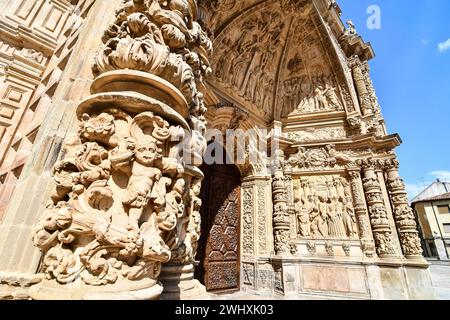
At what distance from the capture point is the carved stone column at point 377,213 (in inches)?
166

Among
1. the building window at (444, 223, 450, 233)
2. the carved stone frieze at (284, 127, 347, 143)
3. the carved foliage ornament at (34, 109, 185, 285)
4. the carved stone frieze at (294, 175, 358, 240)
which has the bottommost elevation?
the carved foliage ornament at (34, 109, 185, 285)

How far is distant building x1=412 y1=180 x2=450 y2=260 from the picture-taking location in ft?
60.7

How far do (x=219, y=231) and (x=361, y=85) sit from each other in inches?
214

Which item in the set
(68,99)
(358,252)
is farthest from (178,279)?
(358,252)

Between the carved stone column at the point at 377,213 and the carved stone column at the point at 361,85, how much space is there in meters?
1.54

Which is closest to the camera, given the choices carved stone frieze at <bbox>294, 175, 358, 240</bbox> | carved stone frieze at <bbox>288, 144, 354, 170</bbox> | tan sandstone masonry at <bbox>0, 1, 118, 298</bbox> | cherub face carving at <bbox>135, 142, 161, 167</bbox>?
cherub face carving at <bbox>135, 142, 161, 167</bbox>

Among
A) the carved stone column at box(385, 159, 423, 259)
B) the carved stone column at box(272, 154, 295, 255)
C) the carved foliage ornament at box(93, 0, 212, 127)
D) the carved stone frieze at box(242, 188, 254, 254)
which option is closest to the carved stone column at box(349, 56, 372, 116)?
the carved stone column at box(385, 159, 423, 259)

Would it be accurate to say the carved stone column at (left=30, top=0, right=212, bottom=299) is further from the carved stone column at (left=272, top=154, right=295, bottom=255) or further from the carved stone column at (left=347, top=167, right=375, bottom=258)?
the carved stone column at (left=347, top=167, right=375, bottom=258)

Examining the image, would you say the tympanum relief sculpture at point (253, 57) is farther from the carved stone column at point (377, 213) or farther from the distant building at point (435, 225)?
the distant building at point (435, 225)

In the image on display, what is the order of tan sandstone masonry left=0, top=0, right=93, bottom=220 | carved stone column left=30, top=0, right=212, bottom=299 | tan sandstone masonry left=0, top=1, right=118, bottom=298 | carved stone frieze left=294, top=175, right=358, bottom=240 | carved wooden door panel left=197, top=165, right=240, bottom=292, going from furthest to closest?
carved stone frieze left=294, top=175, right=358, bottom=240 < carved wooden door panel left=197, top=165, right=240, bottom=292 < tan sandstone masonry left=0, top=0, right=93, bottom=220 < tan sandstone masonry left=0, top=1, right=118, bottom=298 < carved stone column left=30, top=0, right=212, bottom=299

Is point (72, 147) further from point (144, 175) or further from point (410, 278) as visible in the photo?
point (410, 278)

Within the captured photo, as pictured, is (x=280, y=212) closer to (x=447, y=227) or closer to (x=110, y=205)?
(x=110, y=205)

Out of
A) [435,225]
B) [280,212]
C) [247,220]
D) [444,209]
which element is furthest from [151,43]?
[444,209]

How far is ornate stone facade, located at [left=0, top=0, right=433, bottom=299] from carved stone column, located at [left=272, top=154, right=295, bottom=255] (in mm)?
28
